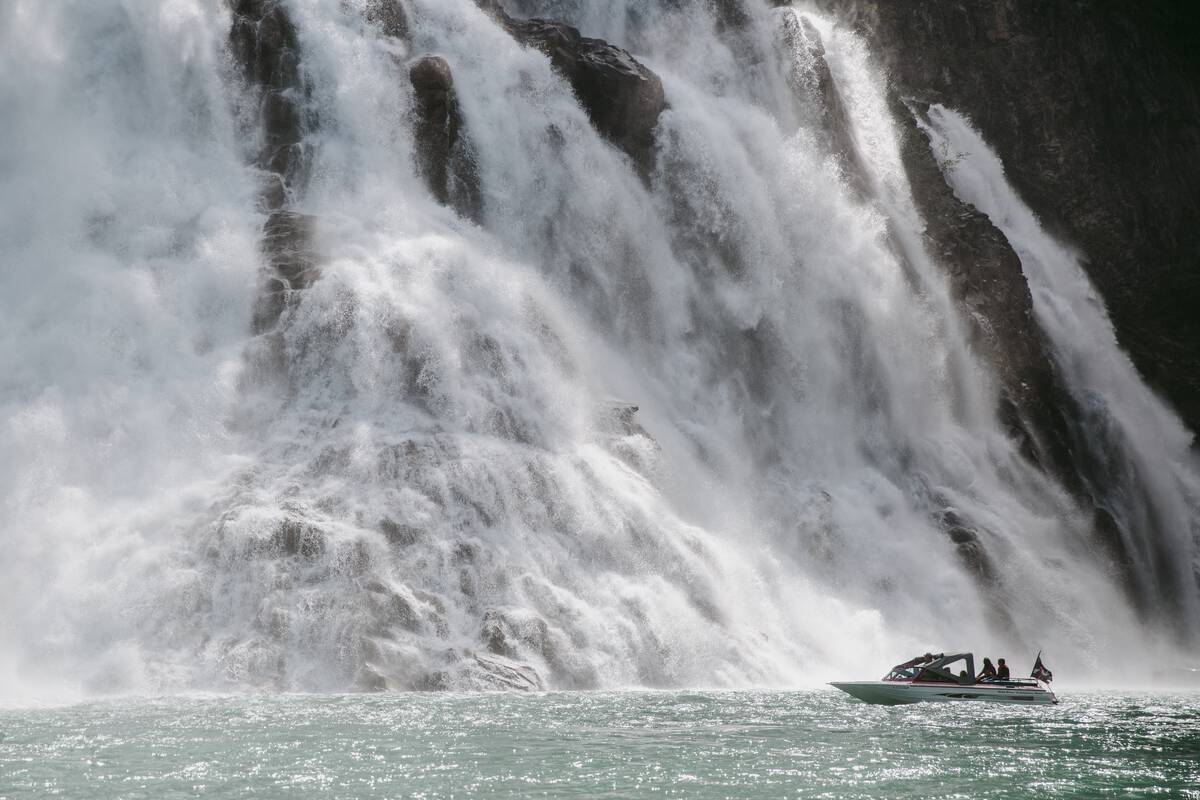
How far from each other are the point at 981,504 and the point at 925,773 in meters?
22.9

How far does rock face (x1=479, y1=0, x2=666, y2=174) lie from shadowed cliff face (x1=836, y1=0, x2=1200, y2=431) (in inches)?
645

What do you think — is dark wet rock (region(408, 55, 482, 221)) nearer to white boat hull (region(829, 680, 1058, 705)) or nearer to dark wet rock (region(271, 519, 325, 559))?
dark wet rock (region(271, 519, 325, 559))

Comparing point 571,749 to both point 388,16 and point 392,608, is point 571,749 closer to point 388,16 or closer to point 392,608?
point 392,608

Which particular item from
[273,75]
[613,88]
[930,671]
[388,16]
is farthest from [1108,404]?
[273,75]

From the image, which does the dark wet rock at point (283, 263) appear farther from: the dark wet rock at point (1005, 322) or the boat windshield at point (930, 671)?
the dark wet rock at point (1005, 322)

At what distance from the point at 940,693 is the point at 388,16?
24.9 meters

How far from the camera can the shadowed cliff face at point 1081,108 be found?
51875 millimetres

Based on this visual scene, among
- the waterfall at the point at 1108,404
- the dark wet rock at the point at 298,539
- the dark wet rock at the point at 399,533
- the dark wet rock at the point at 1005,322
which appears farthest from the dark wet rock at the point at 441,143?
the waterfall at the point at 1108,404

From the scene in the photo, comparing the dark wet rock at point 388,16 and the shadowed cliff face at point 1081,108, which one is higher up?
the shadowed cliff face at point 1081,108

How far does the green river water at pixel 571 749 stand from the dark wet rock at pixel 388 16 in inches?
881

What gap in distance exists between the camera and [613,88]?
38344 millimetres

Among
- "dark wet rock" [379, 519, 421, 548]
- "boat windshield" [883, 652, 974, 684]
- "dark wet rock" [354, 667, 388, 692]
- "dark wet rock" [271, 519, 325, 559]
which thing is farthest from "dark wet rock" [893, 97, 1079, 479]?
"dark wet rock" [354, 667, 388, 692]

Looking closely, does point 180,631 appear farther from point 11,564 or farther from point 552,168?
point 552,168

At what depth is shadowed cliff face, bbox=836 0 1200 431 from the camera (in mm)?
51875
